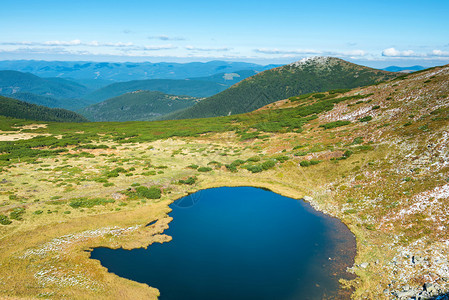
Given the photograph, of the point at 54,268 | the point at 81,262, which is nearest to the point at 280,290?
the point at 81,262

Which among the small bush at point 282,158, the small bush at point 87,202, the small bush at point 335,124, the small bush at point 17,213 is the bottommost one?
the small bush at point 87,202

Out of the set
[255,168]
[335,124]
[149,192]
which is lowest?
[149,192]

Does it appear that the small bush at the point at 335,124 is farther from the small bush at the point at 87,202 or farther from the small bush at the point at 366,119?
the small bush at the point at 87,202

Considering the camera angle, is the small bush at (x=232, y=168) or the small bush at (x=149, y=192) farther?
the small bush at (x=232, y=168)

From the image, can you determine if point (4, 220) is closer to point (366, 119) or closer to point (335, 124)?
point (335, 124)

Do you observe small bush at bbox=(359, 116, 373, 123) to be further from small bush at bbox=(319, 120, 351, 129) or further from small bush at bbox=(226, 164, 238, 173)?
small bush at bbox=(226, 164, 238, 173)

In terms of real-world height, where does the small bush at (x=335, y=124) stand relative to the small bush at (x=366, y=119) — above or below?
below

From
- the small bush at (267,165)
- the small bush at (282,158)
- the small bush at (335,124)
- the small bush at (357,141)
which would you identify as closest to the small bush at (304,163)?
the small bush at (282,158)

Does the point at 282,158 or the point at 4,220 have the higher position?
the point at 282,158

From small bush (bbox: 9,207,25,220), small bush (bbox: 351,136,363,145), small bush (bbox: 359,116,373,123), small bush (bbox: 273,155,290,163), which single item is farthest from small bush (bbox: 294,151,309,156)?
small bush (bbox: 9,207,25,220)

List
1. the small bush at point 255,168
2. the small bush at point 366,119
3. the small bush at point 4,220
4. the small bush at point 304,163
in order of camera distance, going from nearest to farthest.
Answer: the small bush at point 4,220
the small bush at point 304,163
the small bush at point 255,168
the small bush at point 366,119

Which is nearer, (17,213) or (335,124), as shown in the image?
(17,213)

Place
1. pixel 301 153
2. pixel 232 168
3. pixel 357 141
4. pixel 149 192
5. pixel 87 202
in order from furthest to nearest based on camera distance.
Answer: pixel 301 153
pixel 232 168
pixel 357 141
pixel 149 192
pixel 87 202

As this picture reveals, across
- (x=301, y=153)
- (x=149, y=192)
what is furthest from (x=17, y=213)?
(x=301, y=153)
